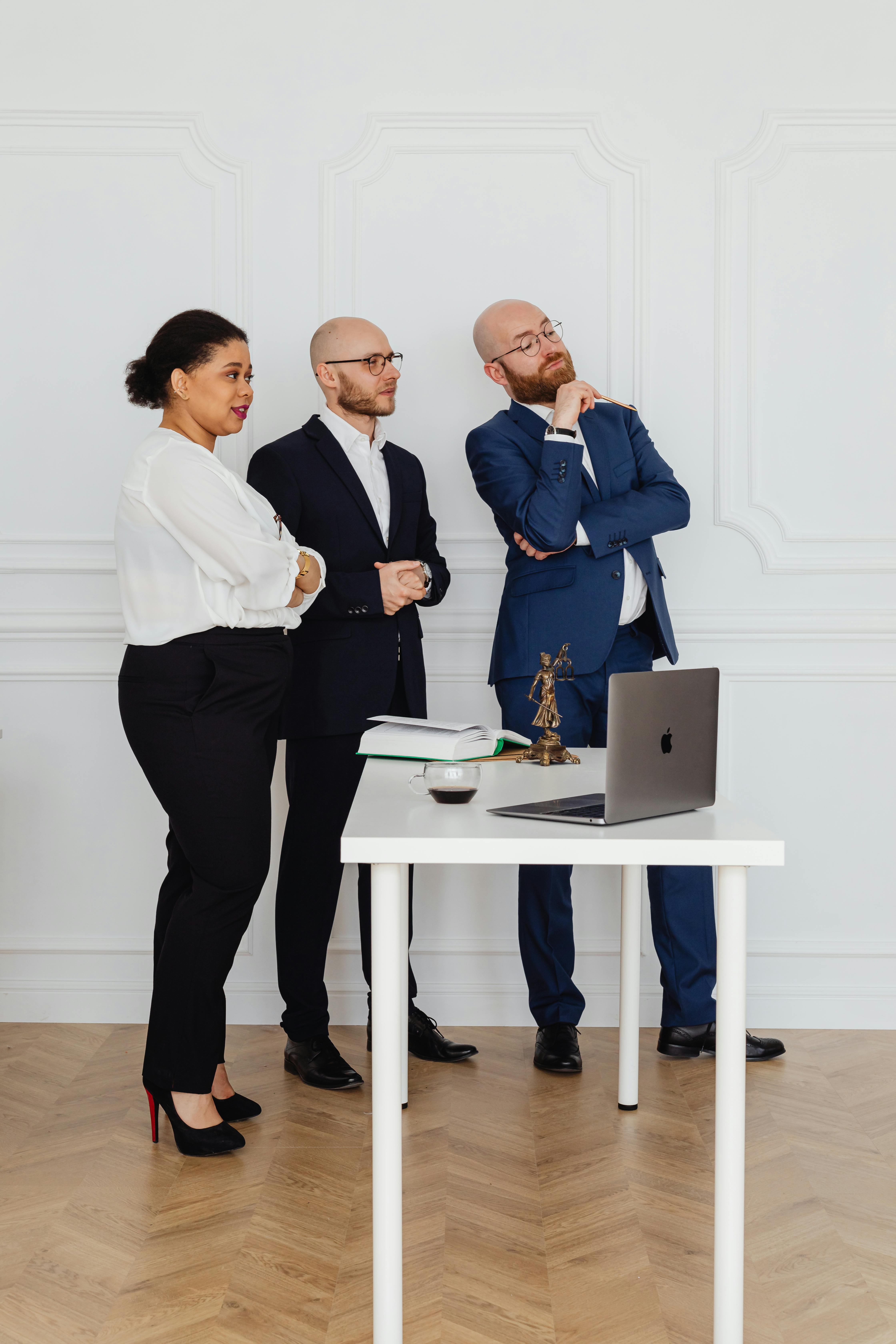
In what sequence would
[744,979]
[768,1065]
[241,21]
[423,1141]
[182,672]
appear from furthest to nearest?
[241,21], [768,1065], [423,1141], [182,672], [744,979]

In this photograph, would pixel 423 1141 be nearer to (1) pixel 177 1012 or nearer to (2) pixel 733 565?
(1) pixel 177 1012

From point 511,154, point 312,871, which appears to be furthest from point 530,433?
point 312,871

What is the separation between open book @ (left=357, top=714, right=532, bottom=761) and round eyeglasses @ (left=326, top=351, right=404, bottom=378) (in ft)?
3.34

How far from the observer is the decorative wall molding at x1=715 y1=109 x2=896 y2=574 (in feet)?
10.7

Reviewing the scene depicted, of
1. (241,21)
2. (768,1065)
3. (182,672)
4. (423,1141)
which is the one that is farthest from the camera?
(241,21)

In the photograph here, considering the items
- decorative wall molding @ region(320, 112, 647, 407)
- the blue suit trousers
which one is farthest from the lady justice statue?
decorative wall molding @ region(320, 112, 647, 407)

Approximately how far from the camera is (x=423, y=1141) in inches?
97.0

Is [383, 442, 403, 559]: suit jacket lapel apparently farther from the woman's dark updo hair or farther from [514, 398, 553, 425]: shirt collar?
the woman's dark updo hair

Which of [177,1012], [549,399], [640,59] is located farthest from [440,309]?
[177,1012]

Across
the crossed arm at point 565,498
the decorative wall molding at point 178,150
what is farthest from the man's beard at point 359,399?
the decorative wall molding at point 178,150

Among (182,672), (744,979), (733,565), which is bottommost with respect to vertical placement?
(744,979)

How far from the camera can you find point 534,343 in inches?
116

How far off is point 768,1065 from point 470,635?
142 cm

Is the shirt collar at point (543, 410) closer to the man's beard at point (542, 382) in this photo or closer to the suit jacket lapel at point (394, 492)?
the man's beard at point (542, 382)
